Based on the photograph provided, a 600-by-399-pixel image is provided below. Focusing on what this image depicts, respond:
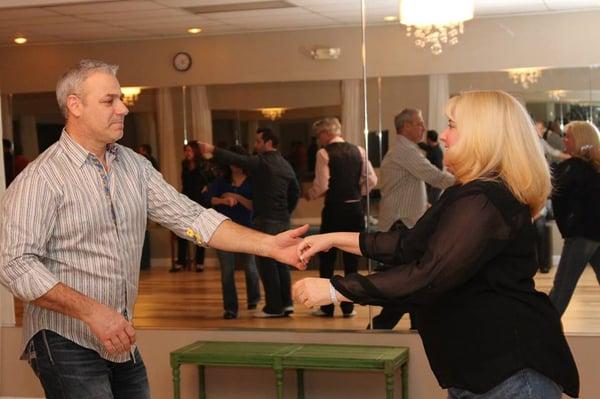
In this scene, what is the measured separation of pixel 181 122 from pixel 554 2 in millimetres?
2401

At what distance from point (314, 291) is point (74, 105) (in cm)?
109

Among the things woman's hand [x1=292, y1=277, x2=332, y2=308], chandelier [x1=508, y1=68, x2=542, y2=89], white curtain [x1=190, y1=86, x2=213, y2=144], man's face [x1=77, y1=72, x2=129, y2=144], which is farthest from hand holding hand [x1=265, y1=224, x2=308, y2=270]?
white curtain [x1=190, y1=86, x2=213, y2=144]

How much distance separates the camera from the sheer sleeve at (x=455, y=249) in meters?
2.83

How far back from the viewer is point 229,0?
6.32 metres

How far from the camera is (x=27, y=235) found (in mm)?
3227

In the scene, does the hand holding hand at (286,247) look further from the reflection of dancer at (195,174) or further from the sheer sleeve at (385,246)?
the reflection of dancer at (195,174)

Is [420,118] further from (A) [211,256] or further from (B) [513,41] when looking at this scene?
(A) [211,256]

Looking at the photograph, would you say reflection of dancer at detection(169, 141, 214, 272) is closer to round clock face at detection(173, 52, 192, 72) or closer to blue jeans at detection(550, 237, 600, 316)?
round clock face at detection(173, 52, 192, 72)

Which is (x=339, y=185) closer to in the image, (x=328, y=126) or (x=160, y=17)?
(x=328, y=126)

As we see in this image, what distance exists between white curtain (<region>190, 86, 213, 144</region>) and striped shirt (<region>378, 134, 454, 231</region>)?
1.16 meters

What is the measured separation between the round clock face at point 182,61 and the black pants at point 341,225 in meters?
1.27

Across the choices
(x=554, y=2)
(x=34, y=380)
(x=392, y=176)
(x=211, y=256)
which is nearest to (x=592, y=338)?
(x=392, y=176)

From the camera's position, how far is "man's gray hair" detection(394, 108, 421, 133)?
612 cm

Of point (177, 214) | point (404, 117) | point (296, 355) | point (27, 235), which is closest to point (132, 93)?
point (404, 117)
